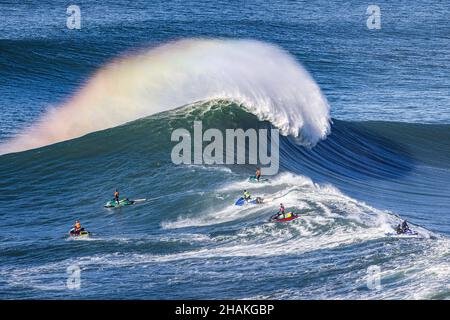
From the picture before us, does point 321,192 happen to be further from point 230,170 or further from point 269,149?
point 269,149

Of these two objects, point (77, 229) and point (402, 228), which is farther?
point (77, 229)

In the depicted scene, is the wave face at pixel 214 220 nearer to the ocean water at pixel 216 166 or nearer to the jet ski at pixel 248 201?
the ocean water at pixel 216 166

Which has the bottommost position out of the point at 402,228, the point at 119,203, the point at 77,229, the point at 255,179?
the point at 402,228

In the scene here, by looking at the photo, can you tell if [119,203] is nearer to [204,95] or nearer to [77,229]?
[77,229]

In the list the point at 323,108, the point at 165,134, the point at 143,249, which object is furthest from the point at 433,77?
the point at 143,249

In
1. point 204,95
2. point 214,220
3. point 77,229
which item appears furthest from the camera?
point 204,95

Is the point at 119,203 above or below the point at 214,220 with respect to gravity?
above

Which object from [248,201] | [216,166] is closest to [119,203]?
[216,166]
